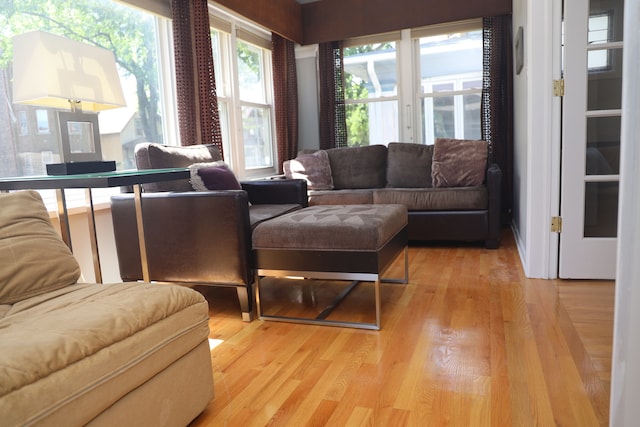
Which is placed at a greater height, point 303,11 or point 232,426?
point 303,11

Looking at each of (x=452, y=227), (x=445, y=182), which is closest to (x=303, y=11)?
(x=445, y=182)

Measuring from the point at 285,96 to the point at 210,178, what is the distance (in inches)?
101

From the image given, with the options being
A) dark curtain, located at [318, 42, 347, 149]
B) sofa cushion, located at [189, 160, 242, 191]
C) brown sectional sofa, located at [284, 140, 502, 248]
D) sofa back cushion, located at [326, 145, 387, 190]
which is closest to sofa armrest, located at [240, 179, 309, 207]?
sofa cushion, located at [189, 160, 242, 191]

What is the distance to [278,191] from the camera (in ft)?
10.3

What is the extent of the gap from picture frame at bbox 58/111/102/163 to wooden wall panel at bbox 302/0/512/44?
338 cm

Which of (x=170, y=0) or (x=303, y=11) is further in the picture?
(x=303, y=11)

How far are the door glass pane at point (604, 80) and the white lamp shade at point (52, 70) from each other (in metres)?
2.45

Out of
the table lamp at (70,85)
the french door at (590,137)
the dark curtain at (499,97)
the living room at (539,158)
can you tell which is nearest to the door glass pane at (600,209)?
the french door at (590,137)

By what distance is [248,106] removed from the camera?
4.51 m

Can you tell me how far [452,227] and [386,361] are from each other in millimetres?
2093

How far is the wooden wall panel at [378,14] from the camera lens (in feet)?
14.2

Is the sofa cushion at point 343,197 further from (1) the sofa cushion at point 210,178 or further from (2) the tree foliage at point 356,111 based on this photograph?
(1) the sofa cushion at point 210,178

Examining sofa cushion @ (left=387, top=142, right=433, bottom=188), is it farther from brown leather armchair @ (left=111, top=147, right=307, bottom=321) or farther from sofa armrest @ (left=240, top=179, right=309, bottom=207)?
brown leather armchair @ (left=111, top=147, right=307, bottom=321)

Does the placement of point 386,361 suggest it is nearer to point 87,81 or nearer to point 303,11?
point 87,81
